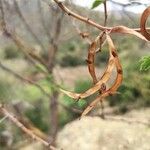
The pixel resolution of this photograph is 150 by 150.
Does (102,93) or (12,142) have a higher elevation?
(102,93)

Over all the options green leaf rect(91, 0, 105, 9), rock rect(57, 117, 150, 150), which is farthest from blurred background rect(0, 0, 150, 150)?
green leaf rect(91, 0, 105, 9)

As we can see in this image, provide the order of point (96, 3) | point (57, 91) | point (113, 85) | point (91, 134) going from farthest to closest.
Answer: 1. point (91, 134)
2. point (57, 91)
3. point (96, 3)
4. point (113, 85)

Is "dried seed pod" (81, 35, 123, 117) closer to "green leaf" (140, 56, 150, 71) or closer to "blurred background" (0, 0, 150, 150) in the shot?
"green leaf" (140, 56, 150, 71)

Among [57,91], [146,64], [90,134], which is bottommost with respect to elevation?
[90,134]

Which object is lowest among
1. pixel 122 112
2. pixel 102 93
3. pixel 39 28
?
pixel 122 112

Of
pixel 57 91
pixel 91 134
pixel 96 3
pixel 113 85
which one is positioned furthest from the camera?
pixel 91 134

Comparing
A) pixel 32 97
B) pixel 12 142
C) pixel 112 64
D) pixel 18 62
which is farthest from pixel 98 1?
Result: pixel 18 62

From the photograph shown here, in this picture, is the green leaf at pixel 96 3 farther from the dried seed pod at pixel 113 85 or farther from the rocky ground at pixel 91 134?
the rocky ground at pixel 91 134

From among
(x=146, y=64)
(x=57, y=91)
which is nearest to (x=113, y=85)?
(x=146, y=64)

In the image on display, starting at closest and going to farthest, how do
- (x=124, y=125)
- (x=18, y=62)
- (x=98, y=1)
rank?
(x=98, y=1), (x=124, y=125), (x=18, y=62)

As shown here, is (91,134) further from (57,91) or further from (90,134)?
(57,91)

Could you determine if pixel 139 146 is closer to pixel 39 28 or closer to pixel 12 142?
pixel 39 28
